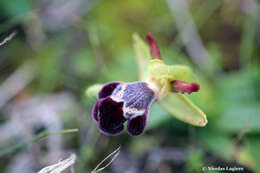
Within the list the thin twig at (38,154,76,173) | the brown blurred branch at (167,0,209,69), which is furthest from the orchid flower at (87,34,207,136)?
the brown blurred branch at (167,0,209,69)

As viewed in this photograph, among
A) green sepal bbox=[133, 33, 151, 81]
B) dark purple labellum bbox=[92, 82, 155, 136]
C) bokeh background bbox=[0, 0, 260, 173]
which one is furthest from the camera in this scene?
bokeh background bbox=[0, 0, 260, 173]

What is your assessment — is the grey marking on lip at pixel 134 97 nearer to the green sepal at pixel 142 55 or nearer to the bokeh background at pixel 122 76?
the green sepal at pixel 142 55

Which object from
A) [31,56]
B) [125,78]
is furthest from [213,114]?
[31,56]

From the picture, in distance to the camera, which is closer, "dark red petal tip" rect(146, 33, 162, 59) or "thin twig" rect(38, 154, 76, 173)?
"thin twig" rect(38, 154, 76, 173)

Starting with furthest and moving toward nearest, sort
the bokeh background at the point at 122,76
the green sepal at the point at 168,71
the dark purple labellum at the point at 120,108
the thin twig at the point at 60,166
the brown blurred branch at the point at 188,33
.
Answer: the brown blurred branch at the point at 188,33 → the bokeh background at the point at 122,76 → the green sepal at the point at 168,71 → the dark purple labellum at the point at 120,108 → the thin twig at the point at 60,166

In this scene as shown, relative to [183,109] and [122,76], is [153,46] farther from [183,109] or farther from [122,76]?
[122,76]

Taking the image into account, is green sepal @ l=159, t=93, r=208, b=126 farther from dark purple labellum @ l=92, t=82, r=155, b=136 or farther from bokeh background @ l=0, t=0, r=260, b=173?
bokeh background @ l=0, t=0, r=260, b=173

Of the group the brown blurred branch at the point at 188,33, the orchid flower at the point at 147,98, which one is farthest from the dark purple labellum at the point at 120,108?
the brown blurred branch at the point at 188,33
